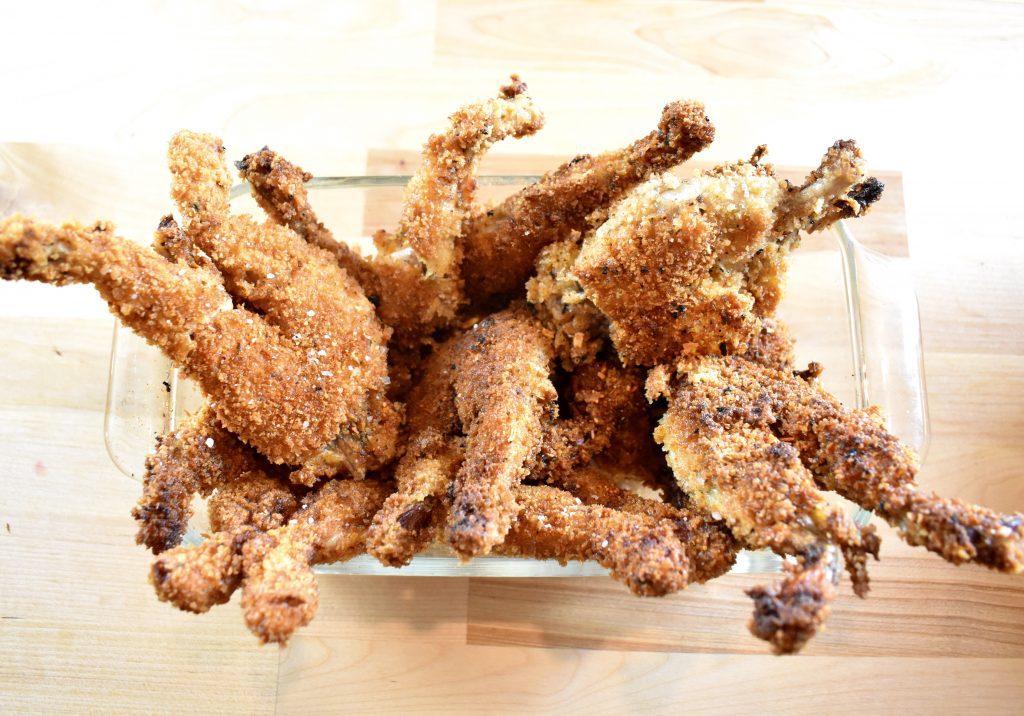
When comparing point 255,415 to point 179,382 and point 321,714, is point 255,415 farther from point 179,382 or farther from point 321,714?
point 321,714

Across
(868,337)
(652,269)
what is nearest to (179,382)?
(652,269)

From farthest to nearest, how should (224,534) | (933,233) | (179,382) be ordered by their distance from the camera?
(933,233) < (179,382) < (224,534)

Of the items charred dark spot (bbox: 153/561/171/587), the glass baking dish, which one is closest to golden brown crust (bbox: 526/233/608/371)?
the glass baking dish

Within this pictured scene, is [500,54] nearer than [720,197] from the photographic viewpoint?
No

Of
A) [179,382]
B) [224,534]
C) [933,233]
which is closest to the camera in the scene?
[224,534]

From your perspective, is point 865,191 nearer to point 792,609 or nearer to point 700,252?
point 700,252

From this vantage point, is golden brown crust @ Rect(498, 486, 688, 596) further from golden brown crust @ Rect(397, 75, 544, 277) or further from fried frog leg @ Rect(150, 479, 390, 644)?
golden brown crust @ Rect(397, 75, 544, 277)

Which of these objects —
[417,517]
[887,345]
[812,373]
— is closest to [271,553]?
[417,517]
